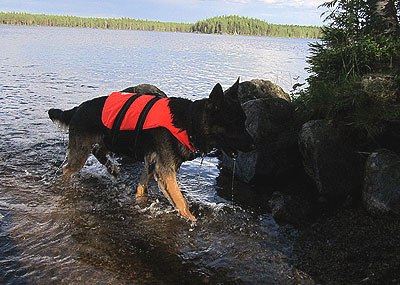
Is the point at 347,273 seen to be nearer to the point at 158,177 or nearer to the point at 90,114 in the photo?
the point at 158,177

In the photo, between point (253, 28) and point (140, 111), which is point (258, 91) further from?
point (253, 28)

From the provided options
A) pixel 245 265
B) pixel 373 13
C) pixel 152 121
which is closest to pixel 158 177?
pixel 152 121

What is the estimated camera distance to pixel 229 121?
538 centimetres

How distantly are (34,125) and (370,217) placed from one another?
10118mm

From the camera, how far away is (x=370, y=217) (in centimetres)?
523

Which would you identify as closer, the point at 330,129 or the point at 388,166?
the point at 388,166

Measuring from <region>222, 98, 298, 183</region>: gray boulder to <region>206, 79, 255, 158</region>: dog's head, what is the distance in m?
1.81

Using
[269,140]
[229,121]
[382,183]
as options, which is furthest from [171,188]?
[382,183]

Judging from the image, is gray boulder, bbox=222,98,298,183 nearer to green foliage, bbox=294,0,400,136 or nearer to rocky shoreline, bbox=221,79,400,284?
rocky shoreline, bbox=221,79,400,284

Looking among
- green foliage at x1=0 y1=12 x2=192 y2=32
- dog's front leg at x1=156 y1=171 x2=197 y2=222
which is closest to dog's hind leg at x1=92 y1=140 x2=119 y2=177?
dog's front leg at x1=156 y1=171 x2=197 y2=222

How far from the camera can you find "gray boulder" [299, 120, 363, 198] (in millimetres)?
5930

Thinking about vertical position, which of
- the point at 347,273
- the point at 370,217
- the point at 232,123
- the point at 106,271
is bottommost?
the point at 106,271

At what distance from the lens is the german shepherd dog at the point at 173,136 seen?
5.39 metres

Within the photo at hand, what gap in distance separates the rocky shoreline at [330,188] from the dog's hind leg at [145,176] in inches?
89.0
